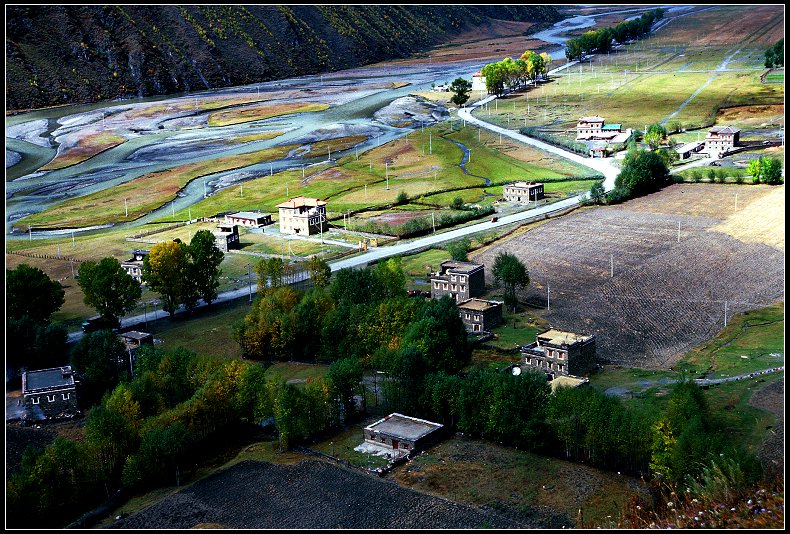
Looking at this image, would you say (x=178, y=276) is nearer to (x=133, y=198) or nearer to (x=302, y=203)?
(x=302, y=203)

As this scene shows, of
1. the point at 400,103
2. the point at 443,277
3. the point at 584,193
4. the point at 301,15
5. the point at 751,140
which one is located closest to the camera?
the point at 443,277

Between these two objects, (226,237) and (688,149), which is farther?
(688,149)

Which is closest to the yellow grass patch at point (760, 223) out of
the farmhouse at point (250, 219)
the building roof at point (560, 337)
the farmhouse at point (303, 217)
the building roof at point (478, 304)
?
the building roof at point (478, 304)

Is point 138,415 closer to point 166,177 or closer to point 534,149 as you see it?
point 166,177

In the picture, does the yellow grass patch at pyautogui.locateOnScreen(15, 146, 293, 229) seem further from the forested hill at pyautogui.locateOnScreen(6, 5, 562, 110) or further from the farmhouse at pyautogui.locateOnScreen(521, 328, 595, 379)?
the farmhouse at pyautogui.locateOnScreen(521, 328, 595, 379)

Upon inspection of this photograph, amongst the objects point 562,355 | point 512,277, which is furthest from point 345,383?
point 512,277

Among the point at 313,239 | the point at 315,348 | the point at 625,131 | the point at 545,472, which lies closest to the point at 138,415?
the point at 315,348
